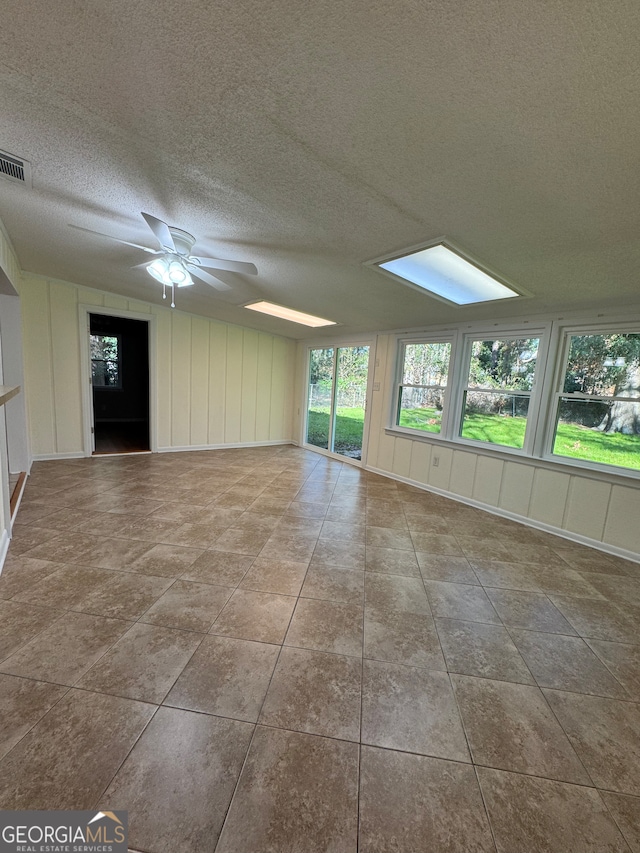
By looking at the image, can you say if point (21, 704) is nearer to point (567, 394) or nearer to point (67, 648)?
point (67, 648)

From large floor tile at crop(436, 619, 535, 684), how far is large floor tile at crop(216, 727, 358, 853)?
0.73 meters

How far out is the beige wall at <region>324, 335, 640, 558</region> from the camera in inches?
111

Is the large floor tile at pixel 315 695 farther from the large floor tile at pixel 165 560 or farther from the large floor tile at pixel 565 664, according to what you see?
the large floor tile at pixel 165 560

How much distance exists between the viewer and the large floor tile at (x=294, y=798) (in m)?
0.90

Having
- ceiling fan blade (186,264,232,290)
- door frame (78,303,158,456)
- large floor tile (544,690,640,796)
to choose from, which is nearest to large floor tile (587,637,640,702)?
large floor tile (544,690,640,796)

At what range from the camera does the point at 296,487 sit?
4.11 metres

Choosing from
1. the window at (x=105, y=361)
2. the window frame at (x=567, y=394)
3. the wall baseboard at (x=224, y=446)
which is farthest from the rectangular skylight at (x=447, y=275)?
the window at (x=105, y=361)

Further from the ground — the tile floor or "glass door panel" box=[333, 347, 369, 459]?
"glass door panel" box=[333, 347, 369, 459]

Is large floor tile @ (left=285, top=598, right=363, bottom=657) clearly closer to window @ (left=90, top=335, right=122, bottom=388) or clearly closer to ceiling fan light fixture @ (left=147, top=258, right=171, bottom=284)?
ceiling fan light fixture @ (left=147, top=258, right=171, bottom=284)

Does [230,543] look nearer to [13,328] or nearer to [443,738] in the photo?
[443,738]

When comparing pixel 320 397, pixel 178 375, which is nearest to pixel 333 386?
pixel 320 397

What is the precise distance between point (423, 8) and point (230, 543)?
2.92 metres

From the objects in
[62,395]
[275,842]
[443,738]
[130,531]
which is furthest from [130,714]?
[62,395]

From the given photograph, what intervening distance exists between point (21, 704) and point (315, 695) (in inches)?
46.2
